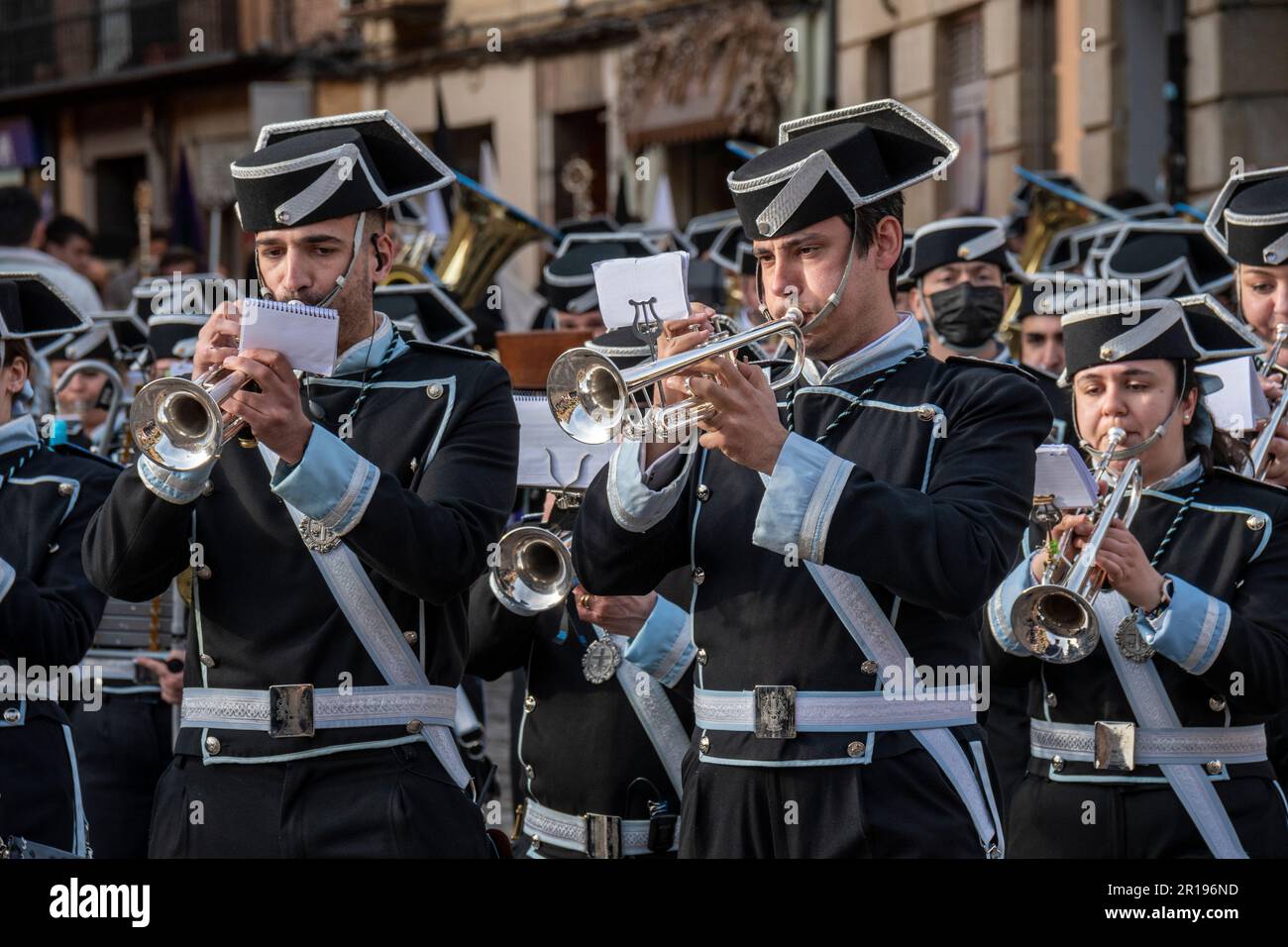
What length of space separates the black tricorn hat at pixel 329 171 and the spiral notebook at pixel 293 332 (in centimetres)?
37

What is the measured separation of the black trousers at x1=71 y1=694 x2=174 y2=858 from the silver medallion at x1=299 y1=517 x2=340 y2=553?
10.8ft

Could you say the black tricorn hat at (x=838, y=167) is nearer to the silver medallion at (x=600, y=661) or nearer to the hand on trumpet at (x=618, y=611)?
the hand on trumpet at (x=618, y=611)

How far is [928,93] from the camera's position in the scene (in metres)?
20.5

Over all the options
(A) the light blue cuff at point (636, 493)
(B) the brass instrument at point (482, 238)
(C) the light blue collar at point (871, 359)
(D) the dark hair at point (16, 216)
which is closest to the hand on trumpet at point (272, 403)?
(A) the light blue cuff at point (636, 493)

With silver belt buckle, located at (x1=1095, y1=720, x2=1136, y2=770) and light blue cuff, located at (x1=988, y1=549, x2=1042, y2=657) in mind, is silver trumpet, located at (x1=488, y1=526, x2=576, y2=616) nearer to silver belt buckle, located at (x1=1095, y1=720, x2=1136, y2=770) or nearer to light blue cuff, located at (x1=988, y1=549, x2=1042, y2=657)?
light blue cuff, located at (x1=988, y1=549, x2=1042, y2=657)

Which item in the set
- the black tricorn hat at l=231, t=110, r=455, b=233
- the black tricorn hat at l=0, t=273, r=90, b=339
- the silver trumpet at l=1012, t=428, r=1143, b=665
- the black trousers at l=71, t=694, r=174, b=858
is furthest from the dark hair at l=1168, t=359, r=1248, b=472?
the black trousers at l=71, t=694, r=174, b=858

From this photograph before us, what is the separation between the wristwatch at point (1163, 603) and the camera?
5.70 meters

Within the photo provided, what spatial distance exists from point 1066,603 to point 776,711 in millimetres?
1082

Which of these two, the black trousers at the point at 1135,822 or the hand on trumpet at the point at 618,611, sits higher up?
the hand on trumpet at the point at 618,611

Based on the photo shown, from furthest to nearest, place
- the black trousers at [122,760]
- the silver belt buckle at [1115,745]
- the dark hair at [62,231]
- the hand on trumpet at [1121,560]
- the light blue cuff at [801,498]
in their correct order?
the dark hair at [62,231], the black trousers at [122,760], the silver belt buckle at [1115,745], the hand on trumpet at [1121,560], the light blue cuff at [801,498]

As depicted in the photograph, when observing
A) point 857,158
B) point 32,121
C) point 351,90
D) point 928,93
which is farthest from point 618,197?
point 32,121

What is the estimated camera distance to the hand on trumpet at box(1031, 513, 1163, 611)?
18.5 ft

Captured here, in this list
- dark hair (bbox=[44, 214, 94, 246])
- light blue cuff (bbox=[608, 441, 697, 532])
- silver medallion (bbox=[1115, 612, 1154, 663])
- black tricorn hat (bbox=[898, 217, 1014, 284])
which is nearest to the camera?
light blue cuff (bbox=[608, 441, 697, 532])
